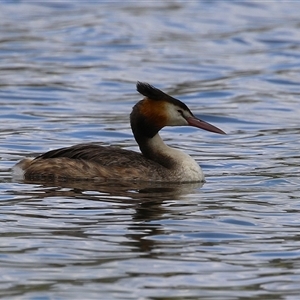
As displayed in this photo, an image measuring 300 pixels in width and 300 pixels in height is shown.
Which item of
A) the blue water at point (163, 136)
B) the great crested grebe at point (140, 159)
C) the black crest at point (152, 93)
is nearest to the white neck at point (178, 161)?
the great crested grebe at point (140, 159)

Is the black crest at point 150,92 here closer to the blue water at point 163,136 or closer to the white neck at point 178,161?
the white neck at point 178,161

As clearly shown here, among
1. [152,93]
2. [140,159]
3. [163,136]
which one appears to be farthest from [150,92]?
[163,136]

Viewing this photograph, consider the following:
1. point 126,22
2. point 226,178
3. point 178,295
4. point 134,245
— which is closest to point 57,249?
point 134,245

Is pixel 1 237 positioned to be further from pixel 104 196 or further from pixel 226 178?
pixel 226 178

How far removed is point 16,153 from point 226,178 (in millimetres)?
2686

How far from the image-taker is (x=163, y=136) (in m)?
15.2

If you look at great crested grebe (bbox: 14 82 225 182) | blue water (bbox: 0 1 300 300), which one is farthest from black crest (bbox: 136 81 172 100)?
blue water (bbox: 0 1 300 300)

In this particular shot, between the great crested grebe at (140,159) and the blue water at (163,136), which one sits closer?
the blue water at (163,136)

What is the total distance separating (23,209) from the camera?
10.0 meters

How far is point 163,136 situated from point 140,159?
350 centimetres

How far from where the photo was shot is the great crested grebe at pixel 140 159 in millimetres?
11555

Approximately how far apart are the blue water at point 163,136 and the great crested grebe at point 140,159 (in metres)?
0.18

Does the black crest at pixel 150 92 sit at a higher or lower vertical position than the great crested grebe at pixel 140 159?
higher

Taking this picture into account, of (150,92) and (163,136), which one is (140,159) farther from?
(163,136)
